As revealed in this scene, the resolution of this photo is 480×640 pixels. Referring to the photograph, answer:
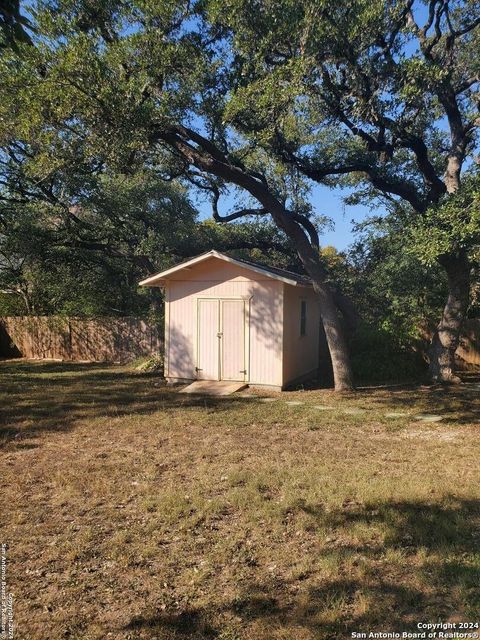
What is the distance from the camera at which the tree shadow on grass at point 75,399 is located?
8031mm

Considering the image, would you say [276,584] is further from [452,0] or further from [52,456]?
[452,0]

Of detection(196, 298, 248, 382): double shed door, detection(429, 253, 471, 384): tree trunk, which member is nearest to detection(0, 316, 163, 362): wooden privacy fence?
detection(196, 298, 248, 382): double shed door

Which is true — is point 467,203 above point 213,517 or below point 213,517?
above

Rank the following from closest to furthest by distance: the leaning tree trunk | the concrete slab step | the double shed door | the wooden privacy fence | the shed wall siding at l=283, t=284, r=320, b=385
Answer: the concrete slab step < the leaning tree trunk < the shed wall siding at l=283, t=284, r=320, b=385 < the double shed door < the wooden privacy fence

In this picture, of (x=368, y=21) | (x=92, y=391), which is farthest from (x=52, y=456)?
(x=368, y=21)

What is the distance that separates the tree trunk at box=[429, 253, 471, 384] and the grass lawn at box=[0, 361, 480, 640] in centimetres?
384

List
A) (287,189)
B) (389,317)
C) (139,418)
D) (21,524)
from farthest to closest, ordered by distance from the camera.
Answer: (287,189), (389,317), (139,418), (21,524)

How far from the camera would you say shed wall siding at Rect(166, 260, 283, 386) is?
36.1ft

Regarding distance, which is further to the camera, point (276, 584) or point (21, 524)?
point (21, 524)

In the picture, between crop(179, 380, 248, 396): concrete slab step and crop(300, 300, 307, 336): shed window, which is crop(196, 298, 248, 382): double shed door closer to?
crop(179, 380, 248, 396): concrete slab step

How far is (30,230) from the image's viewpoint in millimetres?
15555

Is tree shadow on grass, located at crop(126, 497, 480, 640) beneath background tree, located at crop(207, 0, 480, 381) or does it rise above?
beneath

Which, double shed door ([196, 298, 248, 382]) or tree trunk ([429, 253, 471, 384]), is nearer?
tree trunk ([429, 253, 471, 384])

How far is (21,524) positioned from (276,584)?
231cm
